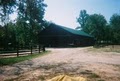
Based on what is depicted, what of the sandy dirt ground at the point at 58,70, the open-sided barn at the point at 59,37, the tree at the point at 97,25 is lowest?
the sandy dirt ground at the point at 58,70

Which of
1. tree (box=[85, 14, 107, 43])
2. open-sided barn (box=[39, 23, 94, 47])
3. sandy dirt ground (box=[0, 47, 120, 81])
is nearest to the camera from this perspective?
sandy dirt ground (box=[0, 47, 120, 81])

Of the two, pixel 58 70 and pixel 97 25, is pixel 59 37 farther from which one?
pixel 58 70

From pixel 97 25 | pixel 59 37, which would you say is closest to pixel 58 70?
pixel 59 37

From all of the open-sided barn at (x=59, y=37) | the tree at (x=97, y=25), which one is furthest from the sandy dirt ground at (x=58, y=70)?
the tree at (x=97, y=25)

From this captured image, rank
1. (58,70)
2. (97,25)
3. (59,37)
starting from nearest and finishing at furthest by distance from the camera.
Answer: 1. (58,70)
2. (59,37)
3. (97,25)

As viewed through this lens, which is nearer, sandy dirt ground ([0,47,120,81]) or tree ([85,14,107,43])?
sandy dirt ground ([0,47,120,81])

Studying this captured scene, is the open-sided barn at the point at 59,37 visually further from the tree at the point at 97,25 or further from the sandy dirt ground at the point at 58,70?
the sandy dirt ground at the point at 58,70

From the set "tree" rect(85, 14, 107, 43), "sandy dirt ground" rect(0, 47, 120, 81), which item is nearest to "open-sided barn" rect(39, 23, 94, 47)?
"tree" rect(85, 14, 107, 43)

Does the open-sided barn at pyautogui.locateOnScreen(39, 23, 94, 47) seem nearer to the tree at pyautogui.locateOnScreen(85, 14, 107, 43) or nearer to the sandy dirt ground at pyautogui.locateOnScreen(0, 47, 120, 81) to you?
the tree at pyautogui.locateOnScreen(85, 14, 107, 43)

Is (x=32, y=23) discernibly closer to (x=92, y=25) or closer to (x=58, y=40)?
(x=58, y=40)

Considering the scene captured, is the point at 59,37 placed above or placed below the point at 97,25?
below

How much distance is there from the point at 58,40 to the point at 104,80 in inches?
1785

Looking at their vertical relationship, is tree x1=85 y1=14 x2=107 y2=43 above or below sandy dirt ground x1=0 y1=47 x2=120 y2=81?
above

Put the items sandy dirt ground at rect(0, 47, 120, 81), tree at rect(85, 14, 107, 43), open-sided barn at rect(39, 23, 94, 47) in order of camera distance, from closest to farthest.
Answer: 1. sandy dirt ground at rect(0, 47, 120, 81)
2. open-sided barn at rect(39, 23, 94, 47)
3. tree at rect(85, 14, 107, 43)
